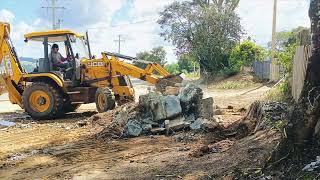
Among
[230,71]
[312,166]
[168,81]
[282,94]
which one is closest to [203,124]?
[282,94]

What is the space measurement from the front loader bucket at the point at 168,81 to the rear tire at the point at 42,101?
3499 mm

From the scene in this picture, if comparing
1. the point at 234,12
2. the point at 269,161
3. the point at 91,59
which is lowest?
the point at 269,161

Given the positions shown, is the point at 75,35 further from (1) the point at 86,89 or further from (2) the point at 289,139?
(2) the point at 289,139

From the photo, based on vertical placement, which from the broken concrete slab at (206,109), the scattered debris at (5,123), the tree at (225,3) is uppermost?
the tree at (225,3)

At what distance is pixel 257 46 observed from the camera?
38.0 metres

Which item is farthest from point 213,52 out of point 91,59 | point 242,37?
point 91,59

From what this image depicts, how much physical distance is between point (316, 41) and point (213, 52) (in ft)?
107

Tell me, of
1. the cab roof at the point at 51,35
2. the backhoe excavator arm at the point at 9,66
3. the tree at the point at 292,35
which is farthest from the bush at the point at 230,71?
the backhoe excavator arm at the point at 9,66

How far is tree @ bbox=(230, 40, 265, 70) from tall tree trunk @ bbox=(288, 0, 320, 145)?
30.6 meters

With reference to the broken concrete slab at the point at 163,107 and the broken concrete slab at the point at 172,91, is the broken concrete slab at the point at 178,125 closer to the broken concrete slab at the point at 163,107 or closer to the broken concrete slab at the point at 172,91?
the broken concrete slab at the point at 163,107

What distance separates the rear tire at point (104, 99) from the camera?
1572cm

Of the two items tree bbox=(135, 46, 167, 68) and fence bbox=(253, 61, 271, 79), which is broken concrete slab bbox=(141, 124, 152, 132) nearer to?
fence bbox=(253, 61, 271, 79)

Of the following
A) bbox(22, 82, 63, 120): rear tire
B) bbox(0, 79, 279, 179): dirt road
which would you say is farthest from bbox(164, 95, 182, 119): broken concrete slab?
bbox(22, 82, 63, 120): rear tire

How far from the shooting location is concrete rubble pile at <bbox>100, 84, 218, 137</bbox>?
11867mm
